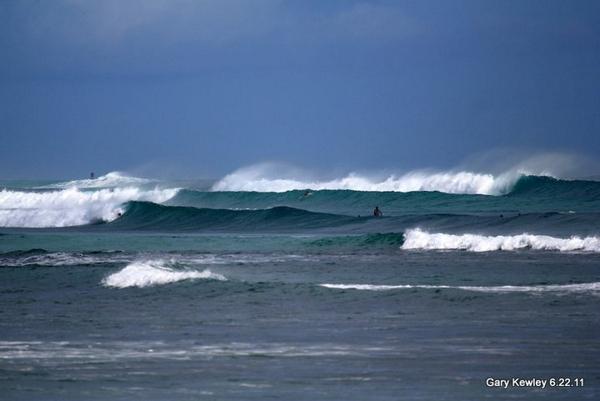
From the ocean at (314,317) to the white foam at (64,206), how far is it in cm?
1733

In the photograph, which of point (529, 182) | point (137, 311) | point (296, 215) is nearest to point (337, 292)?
point (137, 311)

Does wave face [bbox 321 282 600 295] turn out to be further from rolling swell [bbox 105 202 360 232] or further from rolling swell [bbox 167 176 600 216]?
rolling swell [bbox 167 176 600 216]

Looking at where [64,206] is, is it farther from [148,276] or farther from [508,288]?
[508,288]

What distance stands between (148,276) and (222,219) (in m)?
25.9

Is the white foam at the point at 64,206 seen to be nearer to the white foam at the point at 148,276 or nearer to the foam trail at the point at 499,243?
the foam trail at the point at 499,243

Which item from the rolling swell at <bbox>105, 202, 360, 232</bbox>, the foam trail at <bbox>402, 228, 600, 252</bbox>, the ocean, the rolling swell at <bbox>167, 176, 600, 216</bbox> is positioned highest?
the rolling swell at <bbox>167, 176, 600, 216</bbox>

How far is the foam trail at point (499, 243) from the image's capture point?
2541cm

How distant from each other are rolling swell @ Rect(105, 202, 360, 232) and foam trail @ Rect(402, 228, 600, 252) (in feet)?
37.5

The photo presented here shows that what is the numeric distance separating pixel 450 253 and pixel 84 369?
1623 centimetres

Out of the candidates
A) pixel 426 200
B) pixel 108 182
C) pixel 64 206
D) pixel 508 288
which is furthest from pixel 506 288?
pixel 108 182

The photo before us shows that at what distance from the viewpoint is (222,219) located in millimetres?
A: 44406

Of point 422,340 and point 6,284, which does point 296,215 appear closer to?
point 6,284

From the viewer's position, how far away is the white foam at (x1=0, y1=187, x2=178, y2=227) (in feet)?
165

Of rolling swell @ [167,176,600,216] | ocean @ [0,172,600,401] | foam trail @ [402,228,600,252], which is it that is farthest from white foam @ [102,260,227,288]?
rolling swell @ [167,176,600,216]
